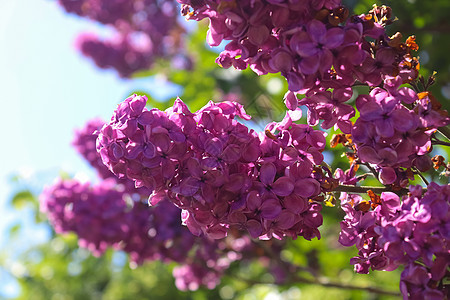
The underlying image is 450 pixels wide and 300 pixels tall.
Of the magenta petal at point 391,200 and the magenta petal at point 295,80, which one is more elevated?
the magenta petal at point 295,80

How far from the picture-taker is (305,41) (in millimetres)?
885

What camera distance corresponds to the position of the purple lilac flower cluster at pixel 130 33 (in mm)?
5508

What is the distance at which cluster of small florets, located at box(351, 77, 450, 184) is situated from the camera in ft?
3.02

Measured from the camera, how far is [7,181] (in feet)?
14.1

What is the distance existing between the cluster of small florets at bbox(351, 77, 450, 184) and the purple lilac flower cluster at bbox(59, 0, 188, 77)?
4.34 m

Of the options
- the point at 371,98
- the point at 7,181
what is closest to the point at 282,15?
the point at 371,98

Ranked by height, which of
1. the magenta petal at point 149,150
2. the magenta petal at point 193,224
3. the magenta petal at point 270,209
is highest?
the magenta petal at point 149,150

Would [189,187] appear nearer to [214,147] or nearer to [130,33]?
[214,147]

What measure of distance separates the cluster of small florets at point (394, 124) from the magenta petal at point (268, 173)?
0.55 feet

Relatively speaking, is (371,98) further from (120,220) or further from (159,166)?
(120,220)

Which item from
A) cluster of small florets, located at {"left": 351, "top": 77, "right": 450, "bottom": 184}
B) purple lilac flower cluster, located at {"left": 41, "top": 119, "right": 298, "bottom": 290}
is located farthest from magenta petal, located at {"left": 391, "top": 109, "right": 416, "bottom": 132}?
purple lilac flower cluster, located at {"left": 41, "top": 119, "right": 298, "bottom": 290}

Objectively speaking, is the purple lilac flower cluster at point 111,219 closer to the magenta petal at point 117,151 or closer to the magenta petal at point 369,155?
the magenta petal at point 117,151

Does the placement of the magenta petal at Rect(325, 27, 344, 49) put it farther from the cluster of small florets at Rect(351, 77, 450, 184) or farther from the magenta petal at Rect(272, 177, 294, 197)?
the magenta petal at Rect(272, 177, 294, 197)

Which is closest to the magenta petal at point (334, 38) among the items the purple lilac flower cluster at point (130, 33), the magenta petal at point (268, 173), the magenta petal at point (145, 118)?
the magenta petal at point (268, 173)
